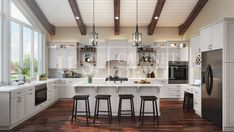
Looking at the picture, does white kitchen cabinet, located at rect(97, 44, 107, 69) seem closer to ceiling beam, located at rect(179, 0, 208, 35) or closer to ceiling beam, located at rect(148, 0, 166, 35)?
ceiling beam, located at rect(148, 0, 166, 35)

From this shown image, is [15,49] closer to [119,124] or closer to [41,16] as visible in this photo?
[41,16]

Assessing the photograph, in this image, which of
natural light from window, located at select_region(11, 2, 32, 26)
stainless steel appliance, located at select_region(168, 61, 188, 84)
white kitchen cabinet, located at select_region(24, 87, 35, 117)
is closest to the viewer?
white kitchen cabinet, located at select_region(24, 87, 35, 117)

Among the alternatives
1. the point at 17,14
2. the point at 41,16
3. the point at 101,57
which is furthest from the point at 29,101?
the point at 101,57

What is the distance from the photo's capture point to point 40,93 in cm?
688

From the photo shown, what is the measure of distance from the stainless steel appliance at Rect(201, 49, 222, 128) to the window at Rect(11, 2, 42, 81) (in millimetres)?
5538

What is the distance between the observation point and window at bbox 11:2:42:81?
258 inches

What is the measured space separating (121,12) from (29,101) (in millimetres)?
4763

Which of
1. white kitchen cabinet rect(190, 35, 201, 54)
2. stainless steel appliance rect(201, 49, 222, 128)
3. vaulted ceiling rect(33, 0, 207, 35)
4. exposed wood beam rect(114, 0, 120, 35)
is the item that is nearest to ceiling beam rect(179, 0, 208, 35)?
vaulted ceiling rect(33, 0, 207, 35)

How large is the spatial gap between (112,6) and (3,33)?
12.7 ft

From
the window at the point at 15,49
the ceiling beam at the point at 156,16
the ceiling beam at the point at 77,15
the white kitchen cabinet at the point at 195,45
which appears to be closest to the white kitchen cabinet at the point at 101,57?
the ceiling beam at the point at 77,15

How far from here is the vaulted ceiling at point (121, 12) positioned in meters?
7.82

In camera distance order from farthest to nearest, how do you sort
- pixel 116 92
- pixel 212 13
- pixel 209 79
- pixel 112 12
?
1. pixel 112 12
2. pixel 212 13
3. pixel 116 92
4. pixel 209 79

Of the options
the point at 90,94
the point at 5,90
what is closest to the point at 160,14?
the point at 90,94

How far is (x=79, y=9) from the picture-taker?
8219 millimetres
